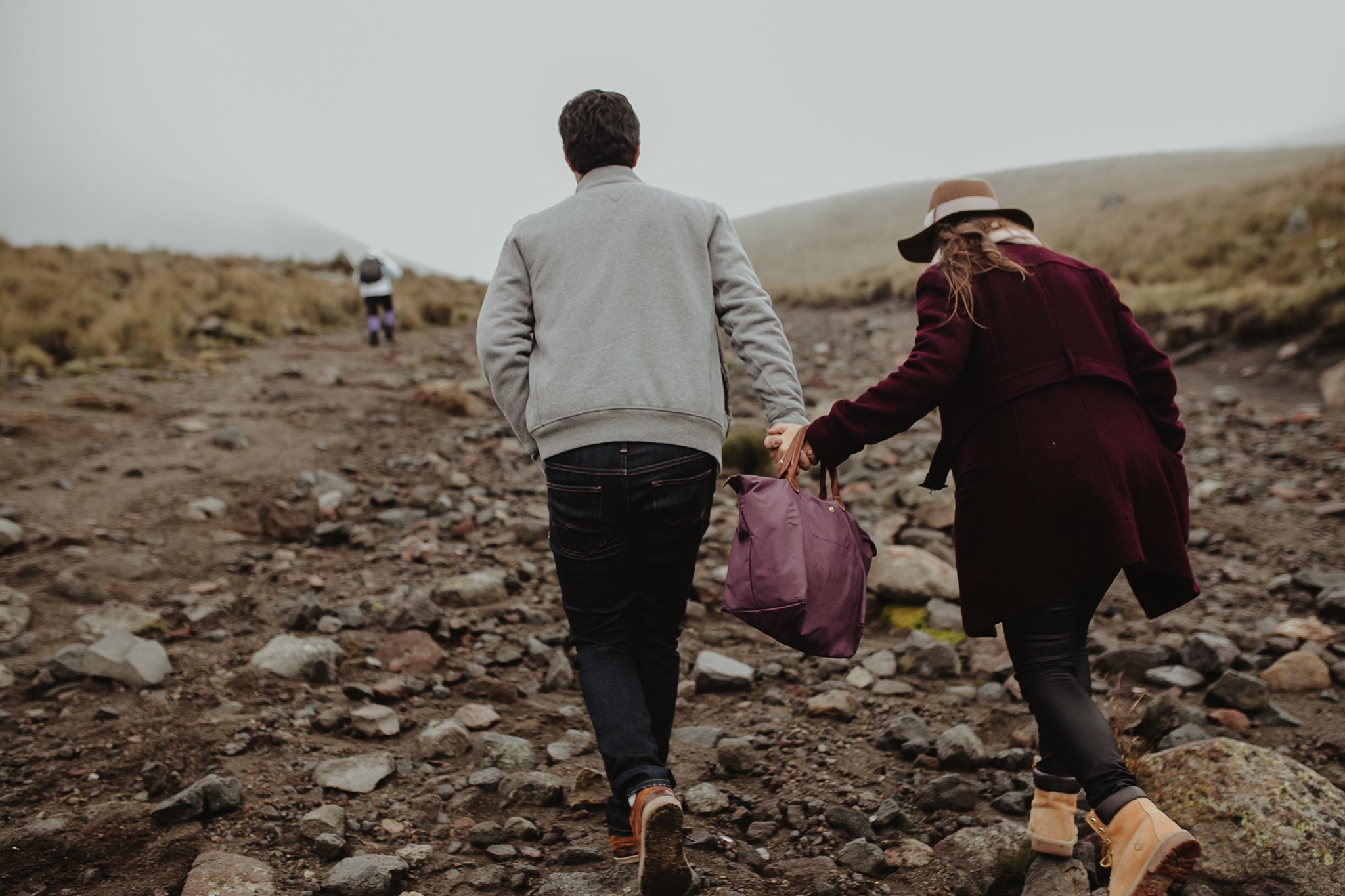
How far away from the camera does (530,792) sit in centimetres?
274

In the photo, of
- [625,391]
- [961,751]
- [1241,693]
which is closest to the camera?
[625,391]

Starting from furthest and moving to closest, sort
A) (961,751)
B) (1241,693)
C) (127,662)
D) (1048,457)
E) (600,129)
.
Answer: (127,662), (1241,693), (961,751), (600,129), (1048,457)

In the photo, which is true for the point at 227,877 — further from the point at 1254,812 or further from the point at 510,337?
the point at 1254,812

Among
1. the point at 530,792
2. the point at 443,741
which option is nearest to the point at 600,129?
the point at 530,792

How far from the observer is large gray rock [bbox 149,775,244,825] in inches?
96.3

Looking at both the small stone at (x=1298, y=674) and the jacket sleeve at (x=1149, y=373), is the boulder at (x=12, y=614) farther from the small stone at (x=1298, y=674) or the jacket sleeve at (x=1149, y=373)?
the small stone at (x=1298, y=674)

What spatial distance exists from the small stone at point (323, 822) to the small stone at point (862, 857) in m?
1.53

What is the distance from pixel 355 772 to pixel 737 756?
4.48 feet

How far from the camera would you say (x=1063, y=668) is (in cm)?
203

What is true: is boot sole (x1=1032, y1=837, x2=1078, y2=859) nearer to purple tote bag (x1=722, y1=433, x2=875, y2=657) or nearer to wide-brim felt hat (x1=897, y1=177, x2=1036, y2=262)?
purple tote bag (x1=722, y1=433, x2=875, y2=657)

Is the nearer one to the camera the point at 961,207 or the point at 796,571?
the point at 796,571

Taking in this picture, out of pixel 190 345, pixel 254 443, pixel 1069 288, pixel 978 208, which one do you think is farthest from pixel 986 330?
pixel 190 345

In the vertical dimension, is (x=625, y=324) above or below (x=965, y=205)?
below

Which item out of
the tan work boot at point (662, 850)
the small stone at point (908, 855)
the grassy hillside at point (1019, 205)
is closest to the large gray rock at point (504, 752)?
the tan work boot at point (662, 850)
